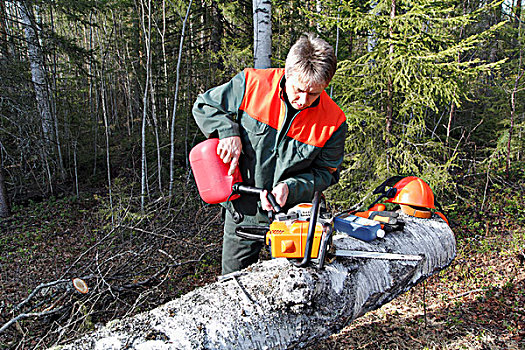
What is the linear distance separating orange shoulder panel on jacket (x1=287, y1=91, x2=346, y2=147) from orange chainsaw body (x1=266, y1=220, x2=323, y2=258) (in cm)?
71

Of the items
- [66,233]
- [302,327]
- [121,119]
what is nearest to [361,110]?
[302,327]

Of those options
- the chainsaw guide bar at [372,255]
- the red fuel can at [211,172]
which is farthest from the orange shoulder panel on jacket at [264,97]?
the chainsaw guide bar at [372,255]

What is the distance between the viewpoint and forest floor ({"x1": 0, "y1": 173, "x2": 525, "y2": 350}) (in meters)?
3.24

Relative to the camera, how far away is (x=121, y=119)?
582 inches

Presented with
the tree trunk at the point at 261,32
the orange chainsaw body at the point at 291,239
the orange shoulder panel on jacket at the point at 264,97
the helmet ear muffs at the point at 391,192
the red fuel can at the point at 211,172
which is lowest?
the helmet ear muffs at the point at 391,192

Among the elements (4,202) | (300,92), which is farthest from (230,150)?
(4,202)

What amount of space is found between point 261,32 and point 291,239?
3.58 metres

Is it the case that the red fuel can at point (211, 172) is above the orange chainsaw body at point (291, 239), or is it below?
above

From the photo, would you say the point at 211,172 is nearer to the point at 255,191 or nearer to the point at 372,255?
the point at 255,191

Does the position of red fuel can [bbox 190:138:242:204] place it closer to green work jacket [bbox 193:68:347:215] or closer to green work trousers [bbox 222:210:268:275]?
green work jacket [bbox 193:68:347:215]

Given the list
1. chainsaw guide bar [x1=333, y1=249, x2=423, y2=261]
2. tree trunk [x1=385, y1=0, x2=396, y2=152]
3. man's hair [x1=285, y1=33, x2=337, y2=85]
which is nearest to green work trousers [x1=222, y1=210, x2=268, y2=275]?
chainsaw guide bar [x1=333, y1=249, x2=423, y2=261]

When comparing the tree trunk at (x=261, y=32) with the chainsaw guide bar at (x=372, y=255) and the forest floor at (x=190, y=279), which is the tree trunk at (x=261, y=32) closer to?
the forest floor at (x=190, y=279)

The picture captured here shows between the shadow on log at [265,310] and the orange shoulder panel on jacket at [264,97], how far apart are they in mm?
1003

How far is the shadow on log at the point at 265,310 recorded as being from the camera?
1462mm
